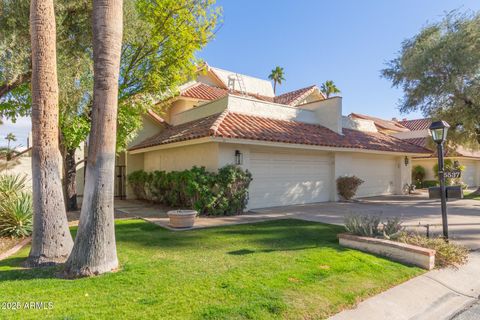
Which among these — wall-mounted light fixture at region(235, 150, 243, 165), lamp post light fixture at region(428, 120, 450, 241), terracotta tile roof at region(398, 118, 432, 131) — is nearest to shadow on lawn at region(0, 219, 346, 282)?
lamp post light fixture at region(428, 120, 450, 241)

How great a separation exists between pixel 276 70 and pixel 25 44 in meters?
40.6

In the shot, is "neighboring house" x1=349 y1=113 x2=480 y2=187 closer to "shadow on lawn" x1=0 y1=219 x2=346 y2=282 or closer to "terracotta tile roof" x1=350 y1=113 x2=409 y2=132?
"terracotta tile roof" x1=350 y1=113 x2=409 y2=132

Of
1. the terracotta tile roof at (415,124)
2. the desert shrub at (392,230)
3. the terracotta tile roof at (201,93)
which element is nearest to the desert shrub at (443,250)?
the desert shrub at (392,230)

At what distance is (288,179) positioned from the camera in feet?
47.9

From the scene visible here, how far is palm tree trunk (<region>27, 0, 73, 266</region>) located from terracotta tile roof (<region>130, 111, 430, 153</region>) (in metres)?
6.00

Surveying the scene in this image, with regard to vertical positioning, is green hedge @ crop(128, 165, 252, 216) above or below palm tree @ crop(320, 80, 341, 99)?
below

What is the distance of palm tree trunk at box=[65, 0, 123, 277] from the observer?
5035mm

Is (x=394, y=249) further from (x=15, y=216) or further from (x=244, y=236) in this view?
(x=15, y=216)

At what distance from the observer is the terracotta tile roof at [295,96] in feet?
84.2

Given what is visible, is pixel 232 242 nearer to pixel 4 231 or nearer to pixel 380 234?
pixel 380 234

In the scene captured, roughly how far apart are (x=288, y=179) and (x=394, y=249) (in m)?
8.12

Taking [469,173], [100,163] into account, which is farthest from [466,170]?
[100,163]

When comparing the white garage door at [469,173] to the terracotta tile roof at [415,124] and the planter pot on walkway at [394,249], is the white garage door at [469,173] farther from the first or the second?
the planter pot on walkway at [394,249]

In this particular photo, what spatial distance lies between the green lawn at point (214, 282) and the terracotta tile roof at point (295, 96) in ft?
63.8
